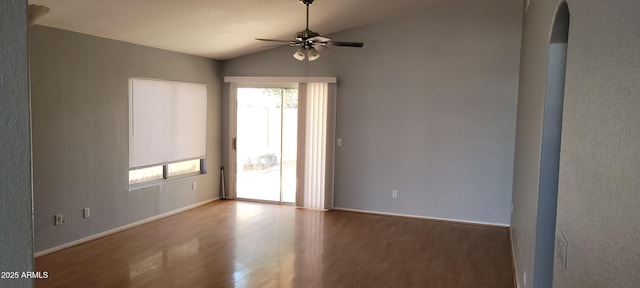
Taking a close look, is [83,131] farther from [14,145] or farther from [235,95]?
[14,145]

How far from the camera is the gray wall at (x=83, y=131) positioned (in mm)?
4590

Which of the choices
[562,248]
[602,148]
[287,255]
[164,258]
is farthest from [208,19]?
[602,148]

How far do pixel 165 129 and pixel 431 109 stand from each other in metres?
3.89

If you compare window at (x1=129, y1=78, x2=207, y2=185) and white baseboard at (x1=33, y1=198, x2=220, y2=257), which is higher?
window at (x1=129, y1=78, x2=207, y2=185)

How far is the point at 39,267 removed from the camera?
4258 mm

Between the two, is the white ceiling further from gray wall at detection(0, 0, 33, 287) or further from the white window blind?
gray wall at detection(0, 0, 33, 287)

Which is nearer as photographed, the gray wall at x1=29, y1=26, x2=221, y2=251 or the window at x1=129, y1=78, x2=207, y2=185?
the gray wall at x1=29, y1=26, x2=221, y2=251

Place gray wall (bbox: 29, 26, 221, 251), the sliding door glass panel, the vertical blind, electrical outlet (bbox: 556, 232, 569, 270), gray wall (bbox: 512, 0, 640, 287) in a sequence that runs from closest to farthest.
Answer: gray wall (bbox: 512, 0, 640, 287) < electrical outlet (bbox: 556, 232, 569, 270) < gray wall (bbox: 29, 26, 221, 251) < the vertical blind < the sliding door glass panel

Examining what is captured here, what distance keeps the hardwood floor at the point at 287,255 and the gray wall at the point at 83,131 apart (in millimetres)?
299

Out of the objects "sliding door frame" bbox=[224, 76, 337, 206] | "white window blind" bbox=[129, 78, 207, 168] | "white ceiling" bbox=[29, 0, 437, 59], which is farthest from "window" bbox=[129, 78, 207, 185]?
"white ceiling" bbox=[29, 0, 437, 59]

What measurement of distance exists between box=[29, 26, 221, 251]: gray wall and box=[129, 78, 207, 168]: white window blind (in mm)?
145

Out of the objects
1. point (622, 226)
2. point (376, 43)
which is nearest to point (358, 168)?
point (376, 43)

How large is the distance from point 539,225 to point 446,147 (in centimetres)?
403

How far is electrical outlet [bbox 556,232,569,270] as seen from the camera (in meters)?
1.68
